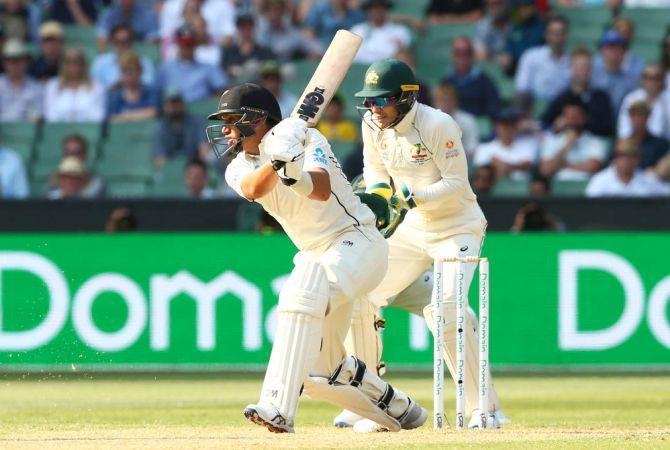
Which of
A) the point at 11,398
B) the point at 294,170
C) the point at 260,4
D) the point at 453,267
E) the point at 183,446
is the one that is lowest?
the point at 11,398

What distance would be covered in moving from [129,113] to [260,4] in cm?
195

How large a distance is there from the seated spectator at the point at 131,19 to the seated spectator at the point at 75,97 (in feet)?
2.59

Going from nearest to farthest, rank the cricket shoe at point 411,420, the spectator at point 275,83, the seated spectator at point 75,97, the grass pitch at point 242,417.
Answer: the grass pitch at point 242,417 < the cricket shoe at point 411,420 < the spectator at point 275,83 < the seated spectator at point 75,97

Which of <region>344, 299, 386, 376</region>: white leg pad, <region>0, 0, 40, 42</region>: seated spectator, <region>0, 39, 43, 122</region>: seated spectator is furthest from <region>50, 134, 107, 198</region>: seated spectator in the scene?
<region>344, 299, 386, 376</region>: white leg pad

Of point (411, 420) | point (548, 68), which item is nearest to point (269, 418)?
point (411, 420)

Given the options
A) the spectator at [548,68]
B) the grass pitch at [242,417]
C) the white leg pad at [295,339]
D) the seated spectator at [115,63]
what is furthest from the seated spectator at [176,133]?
the white leg pad at [295,339]

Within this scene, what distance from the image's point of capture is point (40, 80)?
14742mm

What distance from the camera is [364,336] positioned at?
734cm

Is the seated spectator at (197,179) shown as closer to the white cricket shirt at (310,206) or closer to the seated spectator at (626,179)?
the seated spectator at (626,179)

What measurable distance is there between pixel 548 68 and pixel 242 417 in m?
7.15

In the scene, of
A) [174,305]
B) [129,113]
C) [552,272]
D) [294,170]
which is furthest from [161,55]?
[294,170]

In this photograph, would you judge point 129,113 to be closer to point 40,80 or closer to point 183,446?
point 40,80

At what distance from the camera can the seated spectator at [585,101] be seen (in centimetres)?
1354

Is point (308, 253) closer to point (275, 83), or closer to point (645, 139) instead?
point (275, 83)
